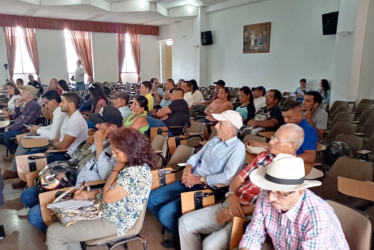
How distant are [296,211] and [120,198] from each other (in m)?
1.06

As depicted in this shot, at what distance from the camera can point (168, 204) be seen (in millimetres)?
2168

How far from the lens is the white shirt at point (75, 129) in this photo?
312cm

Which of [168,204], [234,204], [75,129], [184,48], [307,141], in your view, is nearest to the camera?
[234,204]

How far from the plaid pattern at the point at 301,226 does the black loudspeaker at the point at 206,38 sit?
9.97 metres

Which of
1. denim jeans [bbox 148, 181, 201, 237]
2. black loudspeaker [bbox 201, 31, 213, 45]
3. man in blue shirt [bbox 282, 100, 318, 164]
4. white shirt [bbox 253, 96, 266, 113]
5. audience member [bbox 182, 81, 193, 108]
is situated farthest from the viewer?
black loudspeaker [bbox 201, 31, 213, 45]

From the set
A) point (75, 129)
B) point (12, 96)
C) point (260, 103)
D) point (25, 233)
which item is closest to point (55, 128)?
point (75, 129)

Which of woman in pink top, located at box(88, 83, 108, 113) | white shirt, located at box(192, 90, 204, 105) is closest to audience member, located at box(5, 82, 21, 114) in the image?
woman in pink top, located at box(88, 83, 108, 113)

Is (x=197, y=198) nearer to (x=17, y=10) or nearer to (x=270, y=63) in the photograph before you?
(x=270, y=63)

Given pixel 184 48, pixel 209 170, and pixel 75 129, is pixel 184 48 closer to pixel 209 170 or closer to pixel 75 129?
pixel 75 129

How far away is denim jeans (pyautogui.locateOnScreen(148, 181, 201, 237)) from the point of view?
214 cm

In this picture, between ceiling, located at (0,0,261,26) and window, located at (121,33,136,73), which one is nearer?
ceiling, located at (0,0,261,26)

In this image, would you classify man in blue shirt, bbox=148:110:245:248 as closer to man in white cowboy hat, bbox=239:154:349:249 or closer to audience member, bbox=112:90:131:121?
man in white cowboy hat, bbox=239:154:349:249

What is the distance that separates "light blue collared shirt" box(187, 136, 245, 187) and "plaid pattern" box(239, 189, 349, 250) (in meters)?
0.71

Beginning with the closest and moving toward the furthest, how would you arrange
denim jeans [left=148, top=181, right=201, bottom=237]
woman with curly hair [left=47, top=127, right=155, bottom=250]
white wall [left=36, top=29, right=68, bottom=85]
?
woman with curly hair [left=47, top=127, right=155, bottom=250], denim jeans [left=148, top=181, right=201, bottom=237], white wall [left=36, top=29, right=68, bottom=85]
